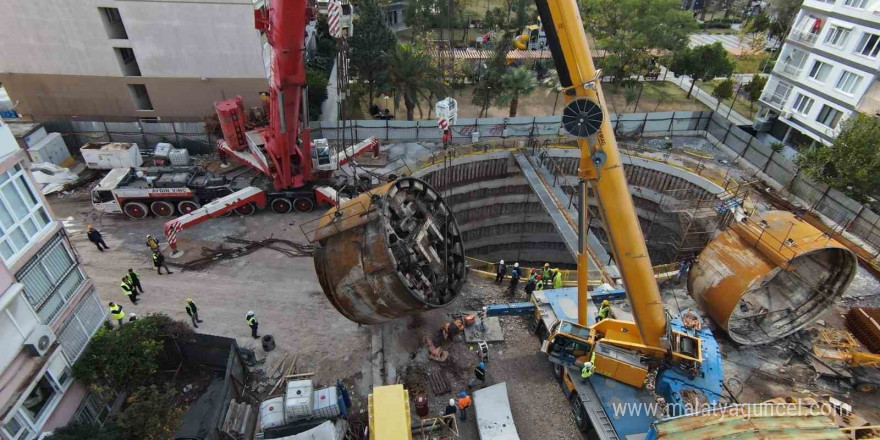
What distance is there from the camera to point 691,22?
4341 cm

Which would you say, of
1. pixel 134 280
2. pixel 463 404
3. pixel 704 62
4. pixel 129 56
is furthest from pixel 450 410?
pixel 704 62

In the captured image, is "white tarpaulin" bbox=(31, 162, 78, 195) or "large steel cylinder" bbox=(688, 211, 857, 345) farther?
"white tarpaulin" bbox=(31, 162, 78, 195)

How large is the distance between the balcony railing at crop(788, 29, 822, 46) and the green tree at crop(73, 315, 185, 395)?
132ft

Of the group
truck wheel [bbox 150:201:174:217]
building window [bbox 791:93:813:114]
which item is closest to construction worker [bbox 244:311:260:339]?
truck wheel [bbox 150:201:174:217]

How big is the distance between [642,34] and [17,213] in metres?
46.4

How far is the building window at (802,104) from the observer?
30.6 metres

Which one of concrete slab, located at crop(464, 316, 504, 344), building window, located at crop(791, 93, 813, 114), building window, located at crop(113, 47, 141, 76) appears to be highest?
building window, located at crop(113, 47, 141, 76)

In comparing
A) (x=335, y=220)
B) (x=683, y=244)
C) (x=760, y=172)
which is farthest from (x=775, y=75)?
(x=335, y=220)

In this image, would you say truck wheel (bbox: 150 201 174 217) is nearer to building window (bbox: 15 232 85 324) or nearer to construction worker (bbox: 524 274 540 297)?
building window (bbox: 15 232 85 324)

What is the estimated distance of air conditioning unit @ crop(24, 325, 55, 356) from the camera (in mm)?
10617

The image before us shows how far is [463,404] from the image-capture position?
13.1 meters

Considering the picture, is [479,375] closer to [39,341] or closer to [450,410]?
[450,410]

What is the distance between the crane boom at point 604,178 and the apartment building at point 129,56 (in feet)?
72.8

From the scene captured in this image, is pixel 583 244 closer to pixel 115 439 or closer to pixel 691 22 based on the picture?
pixel 115 439
